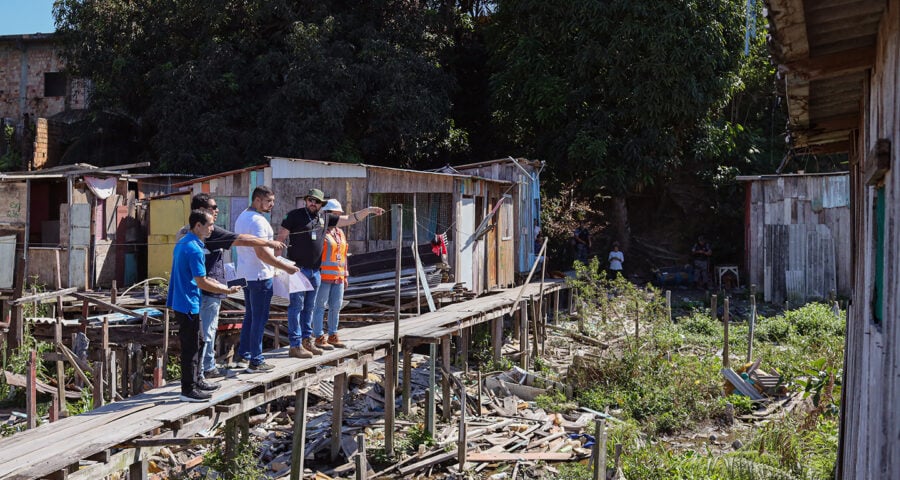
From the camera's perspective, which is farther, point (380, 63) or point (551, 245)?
point (551, 245)

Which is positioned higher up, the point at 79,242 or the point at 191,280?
the point at 79,242

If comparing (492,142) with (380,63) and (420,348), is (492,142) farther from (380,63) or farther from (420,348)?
(420,348)

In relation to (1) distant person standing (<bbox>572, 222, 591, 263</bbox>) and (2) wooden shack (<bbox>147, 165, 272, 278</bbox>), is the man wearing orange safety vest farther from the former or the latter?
(1) distant person standing (<bbox>572, 222, 591, 263</bbox>)

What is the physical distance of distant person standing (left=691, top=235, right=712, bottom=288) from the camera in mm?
Answer: 23703

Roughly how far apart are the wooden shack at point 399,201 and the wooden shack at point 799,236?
755 centimetres

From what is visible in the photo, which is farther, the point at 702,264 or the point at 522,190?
the point at 702,264

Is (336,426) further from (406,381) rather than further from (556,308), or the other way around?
(556,308)

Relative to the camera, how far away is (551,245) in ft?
84.7

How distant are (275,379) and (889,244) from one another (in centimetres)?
572

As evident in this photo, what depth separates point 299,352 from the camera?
29.0 feet

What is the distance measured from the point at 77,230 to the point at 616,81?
1360cm

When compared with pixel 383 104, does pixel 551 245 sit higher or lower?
lower

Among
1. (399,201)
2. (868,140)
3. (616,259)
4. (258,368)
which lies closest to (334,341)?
(258,368)

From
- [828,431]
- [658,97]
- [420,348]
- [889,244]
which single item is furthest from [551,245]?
[889,244]
